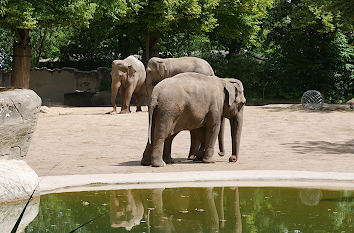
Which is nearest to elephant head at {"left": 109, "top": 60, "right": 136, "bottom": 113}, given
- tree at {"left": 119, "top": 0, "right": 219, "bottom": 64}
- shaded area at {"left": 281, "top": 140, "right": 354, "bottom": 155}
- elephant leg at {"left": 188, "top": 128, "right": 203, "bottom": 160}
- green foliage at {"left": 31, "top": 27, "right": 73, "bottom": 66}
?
tree at {"left": 119, "top": 0, "right": 219, "bottom": 64}

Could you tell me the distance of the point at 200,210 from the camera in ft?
27.2

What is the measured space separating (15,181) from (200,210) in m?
2.44

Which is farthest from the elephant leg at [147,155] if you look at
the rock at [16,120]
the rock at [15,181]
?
the rock at [15,181]

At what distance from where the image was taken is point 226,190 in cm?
970

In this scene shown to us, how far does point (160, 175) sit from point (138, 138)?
7377mm

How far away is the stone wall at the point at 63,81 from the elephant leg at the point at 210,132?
22946 mm

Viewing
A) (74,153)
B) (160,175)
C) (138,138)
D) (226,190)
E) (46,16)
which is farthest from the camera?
(46,16)

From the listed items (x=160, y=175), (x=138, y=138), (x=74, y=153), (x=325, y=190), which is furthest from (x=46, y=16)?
(x=325, y=190)

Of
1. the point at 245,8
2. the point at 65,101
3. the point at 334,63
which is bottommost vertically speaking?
the point at 65,101

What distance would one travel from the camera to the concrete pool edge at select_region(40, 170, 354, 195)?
9.74 metres

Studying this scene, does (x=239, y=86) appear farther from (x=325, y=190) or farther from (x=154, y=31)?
(x=154, y=31)

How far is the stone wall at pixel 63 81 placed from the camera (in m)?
35.6

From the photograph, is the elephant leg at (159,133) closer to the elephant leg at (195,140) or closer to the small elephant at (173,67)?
the elephant leg at (195,140)

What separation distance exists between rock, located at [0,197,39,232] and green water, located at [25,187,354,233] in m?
0.10
